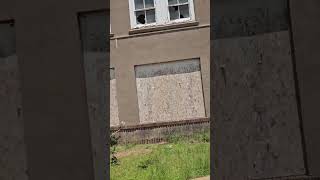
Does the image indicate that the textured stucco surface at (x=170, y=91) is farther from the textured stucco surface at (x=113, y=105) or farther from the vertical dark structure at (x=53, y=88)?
the vertical dark structure at (x=53, y=88)

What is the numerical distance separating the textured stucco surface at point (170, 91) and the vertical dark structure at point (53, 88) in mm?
8993

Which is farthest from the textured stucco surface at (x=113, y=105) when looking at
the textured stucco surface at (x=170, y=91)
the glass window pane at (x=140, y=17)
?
the glass window pane at (x=140, y=17)

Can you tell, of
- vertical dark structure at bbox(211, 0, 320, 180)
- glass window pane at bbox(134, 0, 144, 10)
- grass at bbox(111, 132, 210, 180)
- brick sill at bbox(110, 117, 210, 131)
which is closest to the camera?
vertical dark structure at bbox(211, 0, 320, 180)

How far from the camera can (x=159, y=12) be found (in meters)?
14.2

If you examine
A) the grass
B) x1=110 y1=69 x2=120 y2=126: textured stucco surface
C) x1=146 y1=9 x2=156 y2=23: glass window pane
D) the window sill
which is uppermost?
x1=146 y1=9 x2=156 y2=23: glass window pane

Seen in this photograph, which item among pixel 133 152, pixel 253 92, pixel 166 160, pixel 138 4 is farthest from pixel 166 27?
pixel 253 92

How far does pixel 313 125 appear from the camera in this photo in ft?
15.3

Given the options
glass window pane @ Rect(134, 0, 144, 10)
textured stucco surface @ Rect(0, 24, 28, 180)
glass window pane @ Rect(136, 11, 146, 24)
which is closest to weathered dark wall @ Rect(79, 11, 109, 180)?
textured stucco surface @ Rect(0, 24, 28, 180)

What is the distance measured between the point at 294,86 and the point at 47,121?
2552 millimetres

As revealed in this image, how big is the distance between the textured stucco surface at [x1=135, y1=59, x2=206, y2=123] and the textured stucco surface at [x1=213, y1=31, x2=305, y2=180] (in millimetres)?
8777

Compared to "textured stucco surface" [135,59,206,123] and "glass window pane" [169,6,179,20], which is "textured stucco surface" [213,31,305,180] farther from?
"glass window pane" [169,6,179,20]

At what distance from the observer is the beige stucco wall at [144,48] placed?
546 inches

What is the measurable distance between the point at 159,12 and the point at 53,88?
9728 mm

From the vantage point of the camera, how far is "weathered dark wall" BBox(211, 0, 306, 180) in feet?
15.7
